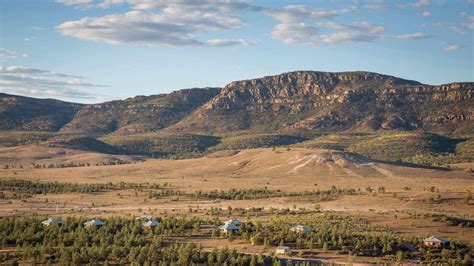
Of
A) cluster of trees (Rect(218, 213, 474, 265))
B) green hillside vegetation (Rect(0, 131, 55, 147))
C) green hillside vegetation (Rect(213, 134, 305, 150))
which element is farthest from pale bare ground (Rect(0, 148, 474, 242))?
green hillside vegetation (Rect(213, 134, 305, 150))

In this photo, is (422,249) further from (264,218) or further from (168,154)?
(168,154)

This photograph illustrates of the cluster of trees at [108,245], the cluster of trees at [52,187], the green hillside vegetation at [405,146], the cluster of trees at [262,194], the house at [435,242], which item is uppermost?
the green hillside vegetation at [405,146]

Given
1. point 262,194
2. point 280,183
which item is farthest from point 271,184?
point 262,194

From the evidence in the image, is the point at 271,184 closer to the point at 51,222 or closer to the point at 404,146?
the point at 51,222

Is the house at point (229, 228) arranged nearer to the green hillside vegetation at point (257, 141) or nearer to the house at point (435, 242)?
the house at point (435, 242)

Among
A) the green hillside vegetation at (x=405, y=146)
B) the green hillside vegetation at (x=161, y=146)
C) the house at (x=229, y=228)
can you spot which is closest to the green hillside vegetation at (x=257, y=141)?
the green hillside vegetation at (x=161, y=146)

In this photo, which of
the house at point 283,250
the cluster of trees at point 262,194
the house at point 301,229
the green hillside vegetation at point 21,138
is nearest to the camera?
the house at point 283,250

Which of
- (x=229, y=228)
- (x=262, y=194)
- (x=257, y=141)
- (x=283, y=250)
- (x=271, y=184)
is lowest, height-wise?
(x=271, y=184)
